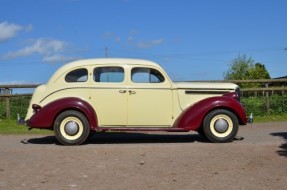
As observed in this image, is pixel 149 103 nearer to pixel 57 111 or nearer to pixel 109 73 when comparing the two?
pixel 109 73

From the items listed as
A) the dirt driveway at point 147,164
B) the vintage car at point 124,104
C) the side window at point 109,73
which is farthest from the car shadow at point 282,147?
the side window at point 109,73

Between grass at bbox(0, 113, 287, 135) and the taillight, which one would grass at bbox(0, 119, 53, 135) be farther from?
the taillight

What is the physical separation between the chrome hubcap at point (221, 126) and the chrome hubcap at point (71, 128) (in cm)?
310

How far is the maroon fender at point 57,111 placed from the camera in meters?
11.2

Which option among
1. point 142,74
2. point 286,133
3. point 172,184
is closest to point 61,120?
point 142,74

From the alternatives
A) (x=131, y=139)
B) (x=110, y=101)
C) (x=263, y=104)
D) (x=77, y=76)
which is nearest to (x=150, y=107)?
(x=110, y=101)

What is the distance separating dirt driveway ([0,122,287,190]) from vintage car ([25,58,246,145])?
1.43 ft

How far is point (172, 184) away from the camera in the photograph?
7.03 meters

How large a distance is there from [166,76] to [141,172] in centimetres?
407

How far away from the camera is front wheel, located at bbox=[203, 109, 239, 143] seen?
447 inches

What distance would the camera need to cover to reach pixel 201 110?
11289 mm

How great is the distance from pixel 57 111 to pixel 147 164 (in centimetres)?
338

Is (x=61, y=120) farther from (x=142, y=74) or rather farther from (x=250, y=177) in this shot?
(x=250, y=177)

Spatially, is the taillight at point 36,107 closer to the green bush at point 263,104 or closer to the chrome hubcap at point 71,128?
the chrome hubcap at point 71,128
